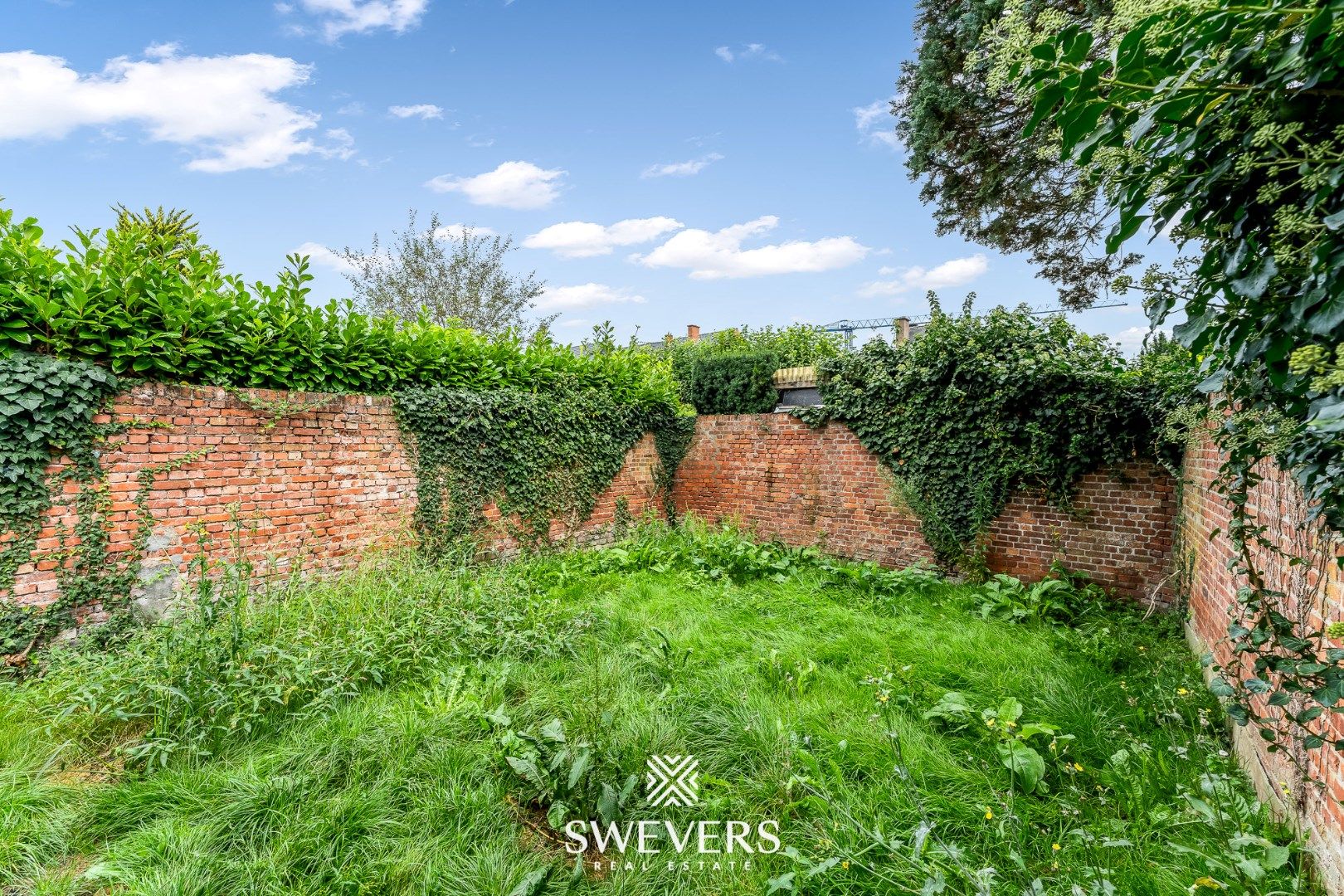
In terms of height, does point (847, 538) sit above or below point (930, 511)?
below

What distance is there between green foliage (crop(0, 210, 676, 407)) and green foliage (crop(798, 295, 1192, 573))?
4.73m

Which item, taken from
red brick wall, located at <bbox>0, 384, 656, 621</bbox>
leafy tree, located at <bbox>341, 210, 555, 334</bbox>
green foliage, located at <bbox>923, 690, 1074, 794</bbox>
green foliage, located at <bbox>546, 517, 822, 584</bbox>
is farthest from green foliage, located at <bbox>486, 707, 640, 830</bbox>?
leafy tree, located at <bbox>341, 210, 555, 334</bbox>

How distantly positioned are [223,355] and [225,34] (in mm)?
3886

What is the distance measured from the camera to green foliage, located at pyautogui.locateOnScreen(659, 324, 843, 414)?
8.41 metres

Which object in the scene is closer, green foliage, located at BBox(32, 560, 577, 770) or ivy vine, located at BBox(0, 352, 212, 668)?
green foliage, located at BBox(32, 560, 577, 770)

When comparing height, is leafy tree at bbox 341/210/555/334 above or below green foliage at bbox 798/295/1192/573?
above

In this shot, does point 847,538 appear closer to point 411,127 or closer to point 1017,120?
point 1017,120

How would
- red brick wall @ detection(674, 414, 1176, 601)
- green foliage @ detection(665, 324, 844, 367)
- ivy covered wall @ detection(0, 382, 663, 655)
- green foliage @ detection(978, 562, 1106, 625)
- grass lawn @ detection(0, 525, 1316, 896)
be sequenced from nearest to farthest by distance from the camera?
grass lawn @ detection(0, 525, 1316, 896), ivy covered wall @ detection(0, 382, 663, 655), green foliage @ detection(978, 562, 1106, 625), red brick wall @ detection(674, 414, 1176, 601), green foliage @ detection(665, 324, 844, 367)

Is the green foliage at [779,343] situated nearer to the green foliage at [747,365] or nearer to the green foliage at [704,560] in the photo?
the green foliage at [747,365]

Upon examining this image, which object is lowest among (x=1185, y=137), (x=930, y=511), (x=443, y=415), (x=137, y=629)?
(x=137, y=629)

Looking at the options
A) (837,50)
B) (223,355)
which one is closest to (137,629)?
(223,355)

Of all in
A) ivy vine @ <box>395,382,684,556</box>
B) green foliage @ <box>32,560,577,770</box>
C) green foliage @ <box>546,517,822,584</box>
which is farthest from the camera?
green foliage @ <box>546,517,822,584</box>

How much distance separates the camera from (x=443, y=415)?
567cm

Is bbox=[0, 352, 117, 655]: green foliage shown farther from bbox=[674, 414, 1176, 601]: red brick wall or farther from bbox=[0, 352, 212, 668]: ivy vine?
bbox=[674, 414, 1176, 601]: red brick wall
